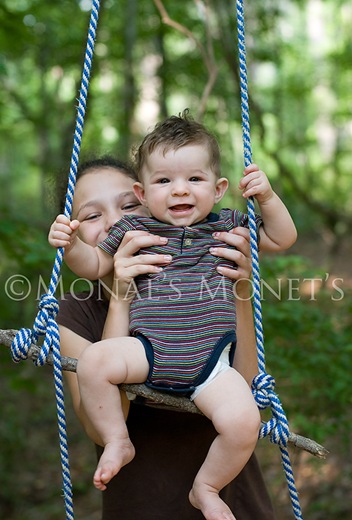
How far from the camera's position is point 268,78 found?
15.4 meters

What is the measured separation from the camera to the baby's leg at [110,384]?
1458mm

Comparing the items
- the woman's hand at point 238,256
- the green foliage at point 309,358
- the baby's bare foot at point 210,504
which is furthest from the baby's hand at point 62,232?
the green foliage at point 309,358

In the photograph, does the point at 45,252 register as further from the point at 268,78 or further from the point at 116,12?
the point at 268,78

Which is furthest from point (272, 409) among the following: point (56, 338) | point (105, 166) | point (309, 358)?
point (309, 358)

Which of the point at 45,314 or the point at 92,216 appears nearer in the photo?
the point at 45,314

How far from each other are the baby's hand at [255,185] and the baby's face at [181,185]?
0.10 meters

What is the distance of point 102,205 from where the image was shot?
1777 mm

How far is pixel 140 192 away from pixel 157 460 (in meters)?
0.72

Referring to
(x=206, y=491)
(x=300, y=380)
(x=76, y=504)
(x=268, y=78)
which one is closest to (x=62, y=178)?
(x=206, y=491)

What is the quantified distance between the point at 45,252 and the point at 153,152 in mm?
1626

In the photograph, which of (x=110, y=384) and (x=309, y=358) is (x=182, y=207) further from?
(x=309, y=358)

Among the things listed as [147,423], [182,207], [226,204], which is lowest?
[147,423]

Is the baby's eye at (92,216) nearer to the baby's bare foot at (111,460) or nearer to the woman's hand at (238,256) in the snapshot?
the woman's hand at (238,256)

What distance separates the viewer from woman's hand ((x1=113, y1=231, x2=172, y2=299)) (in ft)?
5.18
